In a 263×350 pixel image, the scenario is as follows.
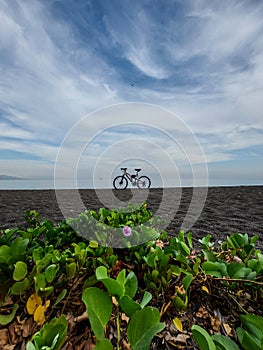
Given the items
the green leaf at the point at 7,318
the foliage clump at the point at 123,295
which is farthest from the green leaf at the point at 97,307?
the green leaf at the point at 7,318

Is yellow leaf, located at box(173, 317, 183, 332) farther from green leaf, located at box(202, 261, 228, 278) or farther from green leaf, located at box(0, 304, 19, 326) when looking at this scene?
green leaf, located at box(0, 304, 19, 326)

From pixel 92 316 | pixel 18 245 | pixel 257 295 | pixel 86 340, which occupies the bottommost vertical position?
pixel 86 340

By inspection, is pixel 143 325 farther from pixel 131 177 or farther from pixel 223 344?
pixel 131 177

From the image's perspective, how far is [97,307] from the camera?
89 cm

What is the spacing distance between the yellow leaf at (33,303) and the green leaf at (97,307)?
487 mm

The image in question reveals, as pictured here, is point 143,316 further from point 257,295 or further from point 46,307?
point 257,295

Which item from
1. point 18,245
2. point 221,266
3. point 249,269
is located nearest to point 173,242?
point 221,266

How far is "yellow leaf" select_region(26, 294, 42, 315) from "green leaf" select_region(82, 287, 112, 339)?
0.49m

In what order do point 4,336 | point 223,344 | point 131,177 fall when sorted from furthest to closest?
point 131,177, point 4,336, point 223,344

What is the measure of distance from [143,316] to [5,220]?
167 inches

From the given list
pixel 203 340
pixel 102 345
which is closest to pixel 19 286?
pixel 102 345

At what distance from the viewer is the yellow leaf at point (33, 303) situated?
119cm

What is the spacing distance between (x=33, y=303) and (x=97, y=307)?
516 millimetres

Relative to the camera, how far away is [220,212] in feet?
16.1
